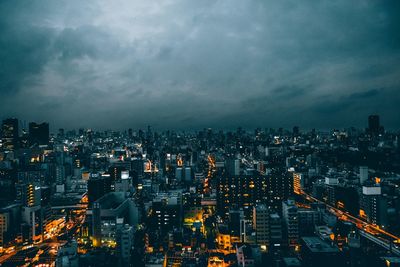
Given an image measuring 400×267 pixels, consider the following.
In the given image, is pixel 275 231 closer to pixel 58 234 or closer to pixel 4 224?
pixel 58 234

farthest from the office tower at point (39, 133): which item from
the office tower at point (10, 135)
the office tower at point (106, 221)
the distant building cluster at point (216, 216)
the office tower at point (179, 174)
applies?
the office tower at point (106, 221)

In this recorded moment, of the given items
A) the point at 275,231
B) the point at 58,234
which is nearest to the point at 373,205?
the point at 275,231

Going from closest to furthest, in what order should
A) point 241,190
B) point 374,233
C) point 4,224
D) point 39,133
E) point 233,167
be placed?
point 374,233 → point 4,224 → point 241,190 → point 233,167 → point 39,133

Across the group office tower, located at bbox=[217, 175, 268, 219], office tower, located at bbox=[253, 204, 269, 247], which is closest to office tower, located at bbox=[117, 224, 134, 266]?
office tower, located at bbox=[253, 204, 269, 247]

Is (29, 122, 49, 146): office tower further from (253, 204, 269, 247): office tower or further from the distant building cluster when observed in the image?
(253, 204, 269, 247): office tower

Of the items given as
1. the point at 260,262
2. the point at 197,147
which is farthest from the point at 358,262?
the point at 197,147
